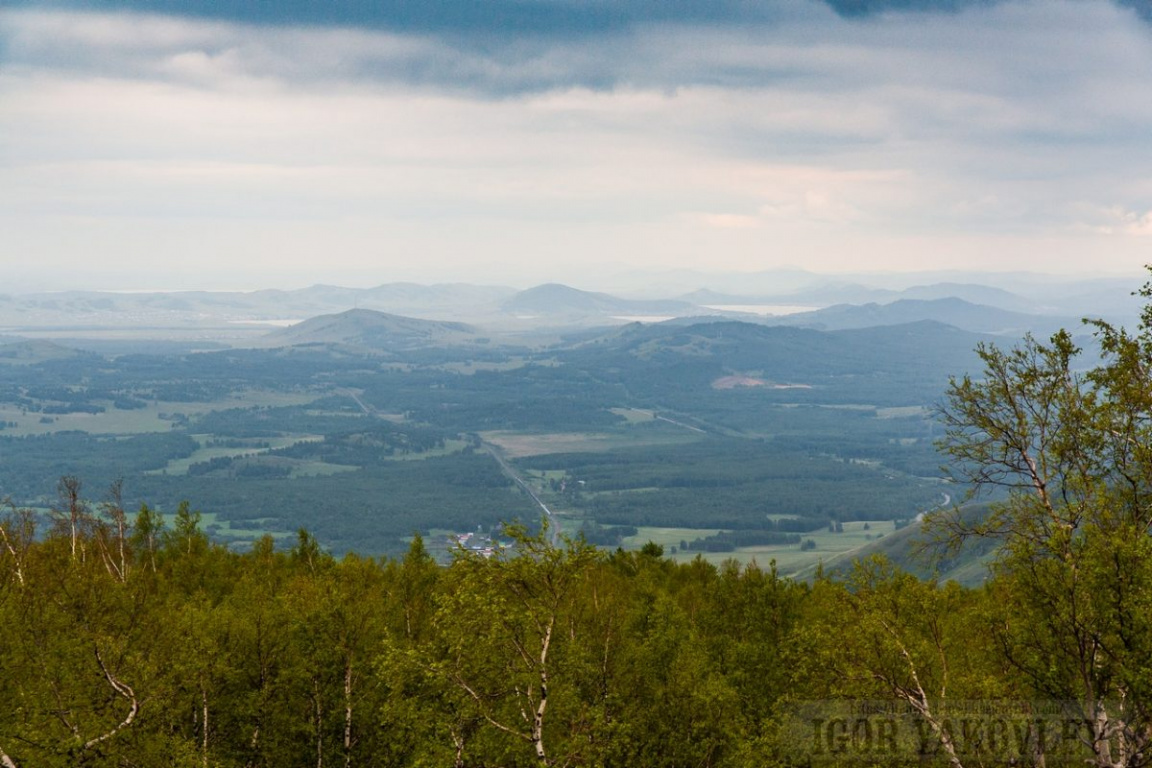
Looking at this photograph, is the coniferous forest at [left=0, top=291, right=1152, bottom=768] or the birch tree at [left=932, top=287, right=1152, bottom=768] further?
the coniferous forest at [left=0, top=291, right=1152, bottom=768]

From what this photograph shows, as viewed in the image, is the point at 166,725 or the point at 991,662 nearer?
the point at 991,662

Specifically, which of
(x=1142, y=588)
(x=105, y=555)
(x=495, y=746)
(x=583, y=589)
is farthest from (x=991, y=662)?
(x=105, y=555)

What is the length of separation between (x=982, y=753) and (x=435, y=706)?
59.0 feet

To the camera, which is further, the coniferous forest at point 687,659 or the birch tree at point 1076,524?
the coniferous forest at point 687,659

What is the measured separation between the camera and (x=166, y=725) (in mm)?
40031

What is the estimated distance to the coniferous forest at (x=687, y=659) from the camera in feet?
82.2

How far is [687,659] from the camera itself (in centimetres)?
4106

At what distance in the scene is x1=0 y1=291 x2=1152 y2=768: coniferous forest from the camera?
2505 centimetres

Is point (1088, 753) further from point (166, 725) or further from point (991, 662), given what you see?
point (166, 725)

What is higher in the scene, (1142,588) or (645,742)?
(1142,588)

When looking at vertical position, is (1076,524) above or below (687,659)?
above

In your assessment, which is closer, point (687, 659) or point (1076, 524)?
point (1076, 524)

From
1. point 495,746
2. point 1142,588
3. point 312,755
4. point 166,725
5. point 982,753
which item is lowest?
point 312,755

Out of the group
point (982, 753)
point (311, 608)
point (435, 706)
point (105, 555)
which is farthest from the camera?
point (105, 555)
